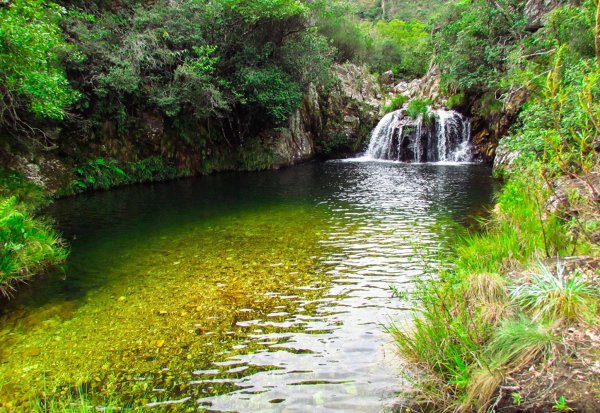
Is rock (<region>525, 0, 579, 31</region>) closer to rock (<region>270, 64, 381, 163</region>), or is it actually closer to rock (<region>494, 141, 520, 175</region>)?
rock (<region>494, 141, 520, 175</region>)

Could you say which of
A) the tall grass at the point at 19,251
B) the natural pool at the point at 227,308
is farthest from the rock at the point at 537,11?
the tall grass at the point at 19,251

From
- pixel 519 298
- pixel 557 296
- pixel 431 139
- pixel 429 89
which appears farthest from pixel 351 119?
pixel 557 296

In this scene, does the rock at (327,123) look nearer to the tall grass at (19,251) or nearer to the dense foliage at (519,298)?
the tall grass at (19,251)

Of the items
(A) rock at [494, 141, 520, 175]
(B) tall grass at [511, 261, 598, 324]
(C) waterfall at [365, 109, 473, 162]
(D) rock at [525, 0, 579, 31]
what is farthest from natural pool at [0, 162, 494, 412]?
(D) rock at [525, 0, 579, 31]

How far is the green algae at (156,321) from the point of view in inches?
161

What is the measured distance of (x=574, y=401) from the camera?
9.50ft

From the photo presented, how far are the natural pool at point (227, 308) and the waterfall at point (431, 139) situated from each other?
1080 cm

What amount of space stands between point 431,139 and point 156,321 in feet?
66.3

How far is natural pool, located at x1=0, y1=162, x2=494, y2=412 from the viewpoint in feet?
13.1

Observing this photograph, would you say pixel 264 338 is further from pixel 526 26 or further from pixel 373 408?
pixel 526 26

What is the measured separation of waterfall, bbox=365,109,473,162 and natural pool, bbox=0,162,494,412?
10.8 metres

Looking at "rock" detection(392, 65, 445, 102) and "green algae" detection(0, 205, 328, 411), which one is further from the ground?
"rock" detection(392, 65, 445, 102)

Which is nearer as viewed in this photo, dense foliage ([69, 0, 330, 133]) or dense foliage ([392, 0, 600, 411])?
dense foliage ([392, 0, 600, 411])

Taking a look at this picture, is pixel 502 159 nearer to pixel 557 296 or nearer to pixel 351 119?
pixel 351 119
